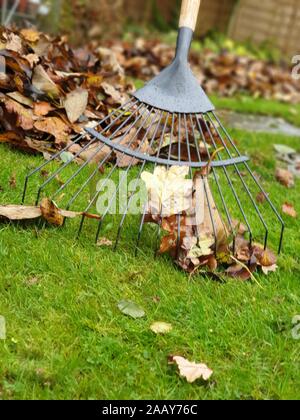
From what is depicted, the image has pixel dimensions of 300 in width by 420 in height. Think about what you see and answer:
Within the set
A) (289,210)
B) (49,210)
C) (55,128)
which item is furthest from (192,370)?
(55,128)

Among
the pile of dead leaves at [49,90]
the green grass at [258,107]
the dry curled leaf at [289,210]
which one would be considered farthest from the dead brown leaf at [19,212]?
the green grass at [258,107]

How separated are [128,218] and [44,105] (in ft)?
2.68

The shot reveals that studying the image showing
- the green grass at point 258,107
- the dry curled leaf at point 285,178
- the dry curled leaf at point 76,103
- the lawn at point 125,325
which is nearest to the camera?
the lawn at point 125,325

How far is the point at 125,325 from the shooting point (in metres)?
1.81

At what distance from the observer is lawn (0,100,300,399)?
1.61 meters

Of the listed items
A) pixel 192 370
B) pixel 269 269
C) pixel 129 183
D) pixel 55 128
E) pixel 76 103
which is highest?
pixel 76 103

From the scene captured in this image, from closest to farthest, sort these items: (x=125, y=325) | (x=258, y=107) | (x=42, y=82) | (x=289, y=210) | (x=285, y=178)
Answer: (x=125, y=325) < (x=289, y=210) < (x=42, y=82) < (x=285, y=178) < (x=258, y=107)

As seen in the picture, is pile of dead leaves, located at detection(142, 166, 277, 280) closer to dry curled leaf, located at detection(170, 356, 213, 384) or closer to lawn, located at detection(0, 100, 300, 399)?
lawn, located at detection(0, 100, 300, 399)

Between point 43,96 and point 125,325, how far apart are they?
143 cm

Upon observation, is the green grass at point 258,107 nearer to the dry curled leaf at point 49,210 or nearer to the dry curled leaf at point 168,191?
the dry curled leaf at point 168,191

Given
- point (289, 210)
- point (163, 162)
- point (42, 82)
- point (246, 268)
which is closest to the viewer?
point (246, 268)

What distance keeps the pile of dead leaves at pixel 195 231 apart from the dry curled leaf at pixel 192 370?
1.47 ft

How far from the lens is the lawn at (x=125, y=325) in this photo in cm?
161

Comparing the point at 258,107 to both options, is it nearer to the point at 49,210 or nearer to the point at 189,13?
the point at 189,13
